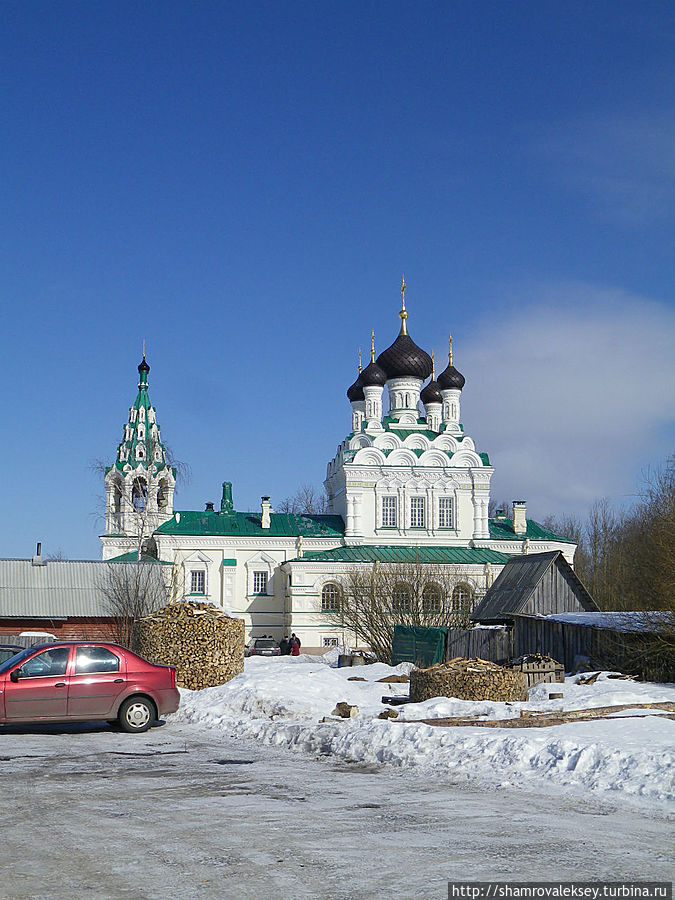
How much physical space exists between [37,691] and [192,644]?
507 centimetres

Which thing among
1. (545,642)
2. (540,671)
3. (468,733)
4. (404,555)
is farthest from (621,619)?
(404,555)

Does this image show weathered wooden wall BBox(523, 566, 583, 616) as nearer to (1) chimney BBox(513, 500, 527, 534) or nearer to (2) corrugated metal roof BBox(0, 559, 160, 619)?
(2) corrugated metal roof BBox(0, 559, 160, 619)

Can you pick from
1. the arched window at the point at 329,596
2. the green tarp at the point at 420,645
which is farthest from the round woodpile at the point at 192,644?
the arched window at the point at 329,596

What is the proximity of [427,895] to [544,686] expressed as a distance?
484 inches

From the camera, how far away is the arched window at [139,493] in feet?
179

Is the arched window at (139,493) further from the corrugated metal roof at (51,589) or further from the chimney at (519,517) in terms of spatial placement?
the chimney at (519,517)

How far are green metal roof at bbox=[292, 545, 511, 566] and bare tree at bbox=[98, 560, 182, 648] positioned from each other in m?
13.3

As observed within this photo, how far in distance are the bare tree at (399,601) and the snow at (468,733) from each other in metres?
16.4

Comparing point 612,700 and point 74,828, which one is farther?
point 612,700

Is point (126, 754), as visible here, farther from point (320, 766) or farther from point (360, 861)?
point (360, 861)

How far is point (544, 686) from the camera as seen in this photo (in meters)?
17.5

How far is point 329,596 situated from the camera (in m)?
50.8


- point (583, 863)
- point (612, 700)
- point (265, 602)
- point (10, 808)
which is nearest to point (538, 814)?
point (583, 863)

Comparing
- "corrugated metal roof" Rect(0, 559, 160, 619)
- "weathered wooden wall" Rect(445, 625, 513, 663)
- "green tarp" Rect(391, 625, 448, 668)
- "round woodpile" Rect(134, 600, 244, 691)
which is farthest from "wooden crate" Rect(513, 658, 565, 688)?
"corrugated metal roof" Rect(0, 559, 160, 619)
